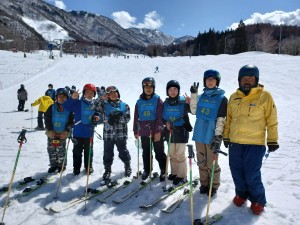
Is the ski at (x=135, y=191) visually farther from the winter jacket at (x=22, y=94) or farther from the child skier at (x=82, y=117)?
the winter jacket at (x=22, y=94)

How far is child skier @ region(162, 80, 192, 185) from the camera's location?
5910mm

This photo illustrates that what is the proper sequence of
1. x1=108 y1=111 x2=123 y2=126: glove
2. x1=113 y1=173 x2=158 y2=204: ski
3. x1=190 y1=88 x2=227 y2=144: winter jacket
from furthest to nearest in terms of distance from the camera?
x1=108 y1=111 x2=123 y2=126: glove < x1=113 y1=173 x2=158 y2=204: ski < x1=190 y1=88 x2=227 y2=144: winter jacket

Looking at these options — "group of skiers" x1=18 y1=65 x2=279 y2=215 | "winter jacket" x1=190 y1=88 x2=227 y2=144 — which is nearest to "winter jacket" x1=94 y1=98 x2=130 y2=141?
"group of skiers" x1=18 y1=65 x2=279 y2=215

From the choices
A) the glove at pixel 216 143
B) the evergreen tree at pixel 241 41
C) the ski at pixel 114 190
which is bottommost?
the ski at pixel 114 190

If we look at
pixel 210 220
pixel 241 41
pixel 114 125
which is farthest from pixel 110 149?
pixel 241 41

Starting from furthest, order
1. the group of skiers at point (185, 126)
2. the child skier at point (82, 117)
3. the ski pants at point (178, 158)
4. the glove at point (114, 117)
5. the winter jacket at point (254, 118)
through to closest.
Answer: the child skier at point (82, 117), the glove at point (114, 117), the ski pants at point (178, 158), the group of skiers at point (185, 126), the winter jacket at point (254, 118)

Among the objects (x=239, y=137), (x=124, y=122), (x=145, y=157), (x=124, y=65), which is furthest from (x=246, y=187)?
(x=124, y=65)

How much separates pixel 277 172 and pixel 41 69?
1617 inches

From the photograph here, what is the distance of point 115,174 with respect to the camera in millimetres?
6938

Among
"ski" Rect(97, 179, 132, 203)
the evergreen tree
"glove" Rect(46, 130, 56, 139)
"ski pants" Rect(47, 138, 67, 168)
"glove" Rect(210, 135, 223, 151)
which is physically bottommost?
"ski" Rect(97, 179, 132, 203)

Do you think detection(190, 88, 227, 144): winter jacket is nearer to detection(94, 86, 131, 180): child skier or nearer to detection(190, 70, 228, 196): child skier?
detection(190, 70, 228, 196): child skier

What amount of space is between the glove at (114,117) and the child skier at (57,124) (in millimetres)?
1196

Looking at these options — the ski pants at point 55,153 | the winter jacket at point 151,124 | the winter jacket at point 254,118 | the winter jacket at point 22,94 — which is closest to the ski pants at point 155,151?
the winter jacket at point 151,124

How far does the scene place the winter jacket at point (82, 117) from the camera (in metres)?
6.62
